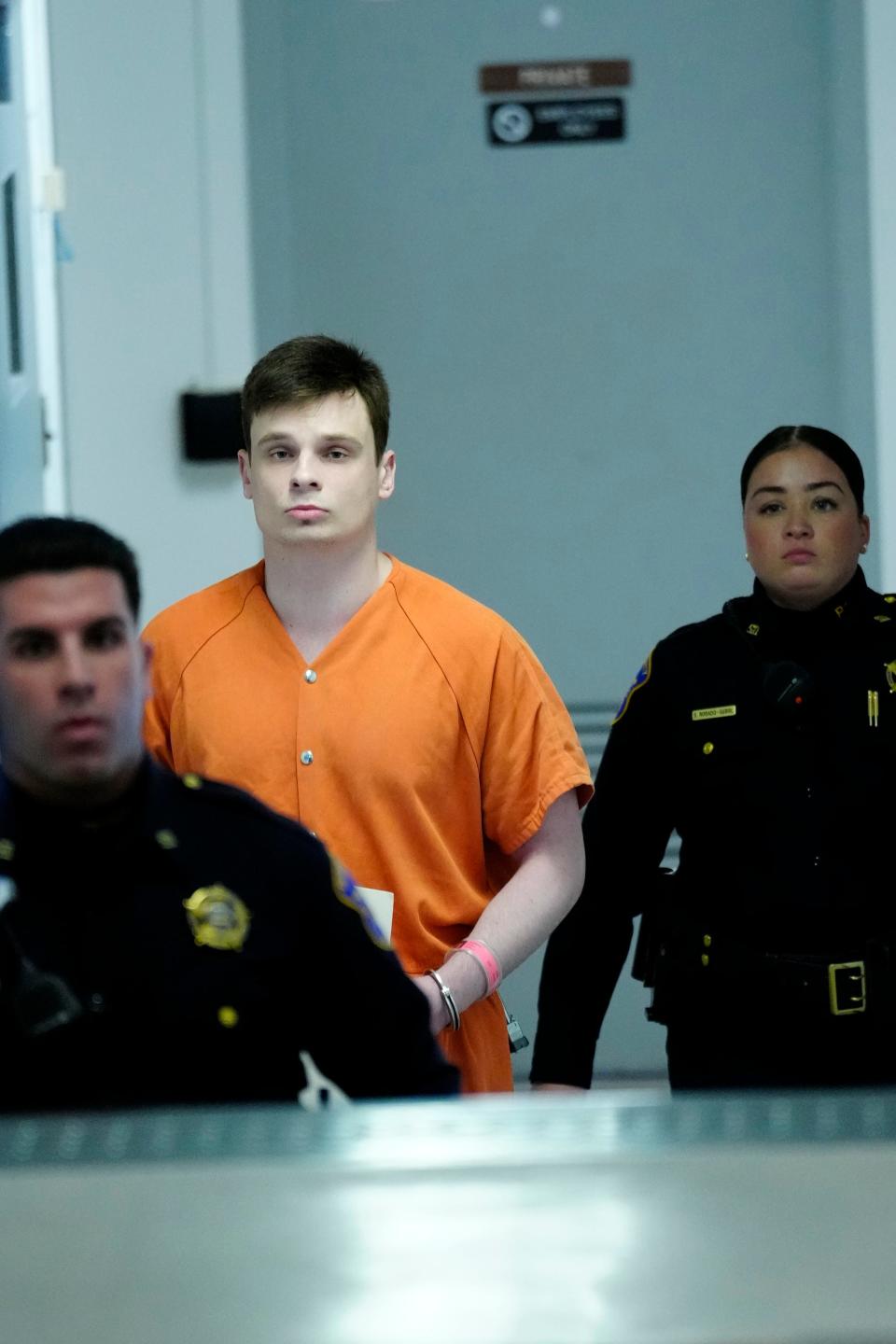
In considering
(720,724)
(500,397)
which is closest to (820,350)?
(500,397)

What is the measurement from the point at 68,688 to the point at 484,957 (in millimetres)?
679

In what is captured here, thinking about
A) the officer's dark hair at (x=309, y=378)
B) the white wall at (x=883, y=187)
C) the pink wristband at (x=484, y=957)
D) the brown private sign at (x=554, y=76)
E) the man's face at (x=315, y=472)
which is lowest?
the pink wristband at (x=484, y=957)

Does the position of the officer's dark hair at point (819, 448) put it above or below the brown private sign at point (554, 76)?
below

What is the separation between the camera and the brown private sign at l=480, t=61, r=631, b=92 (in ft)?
11.1

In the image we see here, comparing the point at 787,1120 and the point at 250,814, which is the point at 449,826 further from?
the point at 787,1120

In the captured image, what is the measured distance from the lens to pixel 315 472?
5.84ft

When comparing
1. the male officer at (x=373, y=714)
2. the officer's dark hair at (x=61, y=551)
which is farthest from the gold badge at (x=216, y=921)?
the male officer at (x=373, y=714)

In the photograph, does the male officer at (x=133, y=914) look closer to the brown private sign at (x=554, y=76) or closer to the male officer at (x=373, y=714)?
the male officer at (x=373, y=714)

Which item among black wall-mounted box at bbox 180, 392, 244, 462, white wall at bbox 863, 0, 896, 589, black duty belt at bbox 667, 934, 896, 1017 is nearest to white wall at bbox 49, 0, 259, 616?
black wall-mounted box at bbox 180, 392, 244, 462

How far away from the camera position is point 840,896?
192cm

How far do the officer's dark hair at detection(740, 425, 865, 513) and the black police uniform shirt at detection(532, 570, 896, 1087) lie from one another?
12 centimetres

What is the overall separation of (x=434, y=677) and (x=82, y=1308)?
1136 millimetres

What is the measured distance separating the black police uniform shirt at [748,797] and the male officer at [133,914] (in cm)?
71

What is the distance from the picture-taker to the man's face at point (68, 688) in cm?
123
